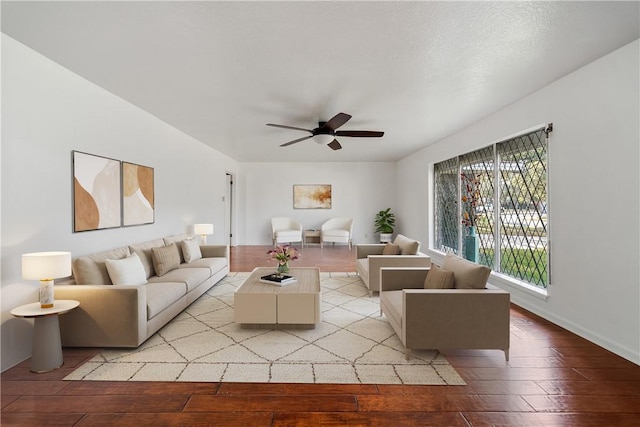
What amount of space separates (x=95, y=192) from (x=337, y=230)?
692 cm

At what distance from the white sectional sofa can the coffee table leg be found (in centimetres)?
27

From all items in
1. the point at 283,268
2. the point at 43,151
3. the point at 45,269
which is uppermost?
the point at 43,151

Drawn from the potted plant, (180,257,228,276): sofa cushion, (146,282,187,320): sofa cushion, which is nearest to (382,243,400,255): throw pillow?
(180,257,228,276): sofa cushion

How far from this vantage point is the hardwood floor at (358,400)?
2.03m

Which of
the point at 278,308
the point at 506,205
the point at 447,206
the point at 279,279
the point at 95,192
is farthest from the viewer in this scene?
the point at 447,206

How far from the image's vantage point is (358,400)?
2.22 metres

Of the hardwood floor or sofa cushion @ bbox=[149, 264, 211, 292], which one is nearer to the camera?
the hardwood floor

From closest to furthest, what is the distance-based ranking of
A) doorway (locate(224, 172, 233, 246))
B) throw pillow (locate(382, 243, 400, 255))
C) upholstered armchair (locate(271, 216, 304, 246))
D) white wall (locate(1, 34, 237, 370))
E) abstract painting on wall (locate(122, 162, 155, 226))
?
white wall (locate(1, 34, 237, 370)), abstract painting on wall (locate(122, 162, 155, 226)), throw pillow (locate(382, 243, 400, 255)), upholstered armchair (locate(271, 216, 304, 246)), doorway (locate(224, 172, 233, 246))

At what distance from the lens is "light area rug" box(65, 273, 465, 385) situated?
99.2 inches

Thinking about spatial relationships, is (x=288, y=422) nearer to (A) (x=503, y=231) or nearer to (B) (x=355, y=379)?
(B) (x=355, y=379)

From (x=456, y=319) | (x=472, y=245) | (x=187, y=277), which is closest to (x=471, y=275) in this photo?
(x=456, y=319)

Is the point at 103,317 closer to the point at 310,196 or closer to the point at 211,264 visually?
the point at 211,264

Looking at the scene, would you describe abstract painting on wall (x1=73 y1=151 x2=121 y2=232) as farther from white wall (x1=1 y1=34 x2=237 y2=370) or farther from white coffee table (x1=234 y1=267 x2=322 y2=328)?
white coffee table (x1=234 y1=267 x2=322 y2=328)

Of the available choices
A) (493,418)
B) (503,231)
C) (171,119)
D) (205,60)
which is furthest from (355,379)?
(171,119)
